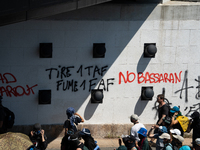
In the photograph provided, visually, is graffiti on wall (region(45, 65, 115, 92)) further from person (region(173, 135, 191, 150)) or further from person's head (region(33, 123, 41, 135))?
person (region(173, 135, 191, 150))

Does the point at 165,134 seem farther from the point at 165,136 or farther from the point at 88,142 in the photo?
the point at 88,142

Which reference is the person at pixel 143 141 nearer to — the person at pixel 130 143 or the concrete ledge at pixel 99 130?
the person at pixel 130 143

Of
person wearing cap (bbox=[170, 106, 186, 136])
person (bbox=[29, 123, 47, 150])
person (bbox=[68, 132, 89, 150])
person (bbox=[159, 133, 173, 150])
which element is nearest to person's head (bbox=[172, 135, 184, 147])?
person (bbox=[159, 133, 173, 150])

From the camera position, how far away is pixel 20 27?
9219 mm

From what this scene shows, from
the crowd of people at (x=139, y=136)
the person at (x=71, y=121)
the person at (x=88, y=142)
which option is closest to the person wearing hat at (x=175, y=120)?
the crowd of people at (x=139, y=136)

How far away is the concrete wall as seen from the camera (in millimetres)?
9367

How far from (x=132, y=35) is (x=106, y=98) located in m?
1.85

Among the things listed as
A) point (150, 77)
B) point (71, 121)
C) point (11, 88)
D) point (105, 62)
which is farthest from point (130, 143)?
point (11, 88)

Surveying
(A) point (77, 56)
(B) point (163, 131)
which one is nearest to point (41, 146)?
(B) point (163, 131)

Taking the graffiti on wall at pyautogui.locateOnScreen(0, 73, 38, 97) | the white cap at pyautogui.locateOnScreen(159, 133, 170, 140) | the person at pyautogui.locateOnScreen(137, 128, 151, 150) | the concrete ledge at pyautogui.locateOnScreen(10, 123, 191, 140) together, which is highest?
the graffiti on wall at pyautogui.locateOnScreen(0, 73, 38, 97)

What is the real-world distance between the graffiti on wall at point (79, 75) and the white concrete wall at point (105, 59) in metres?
0.05

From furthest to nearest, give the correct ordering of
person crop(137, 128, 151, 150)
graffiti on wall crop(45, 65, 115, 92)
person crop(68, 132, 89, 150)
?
graffiti on wall crop(45, 65, 115, 92) < person crop(137, 128, 151, 150) < person crop(68, 132, 89, 150)

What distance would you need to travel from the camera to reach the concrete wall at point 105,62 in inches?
369

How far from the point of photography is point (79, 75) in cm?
976
